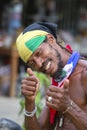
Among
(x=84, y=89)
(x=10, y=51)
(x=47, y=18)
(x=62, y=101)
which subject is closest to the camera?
(x=62, y=101)


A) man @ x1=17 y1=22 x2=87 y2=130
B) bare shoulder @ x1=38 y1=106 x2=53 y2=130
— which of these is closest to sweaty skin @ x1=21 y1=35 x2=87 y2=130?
man @ x1=17 y1=22 x2=87 y2=130

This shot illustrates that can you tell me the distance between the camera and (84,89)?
11.2ft

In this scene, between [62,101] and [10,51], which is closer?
[62,101]

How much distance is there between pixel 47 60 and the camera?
3447mm

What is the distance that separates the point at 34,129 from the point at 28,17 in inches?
276

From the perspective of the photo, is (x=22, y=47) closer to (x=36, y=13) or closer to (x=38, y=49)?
(x=38, y=49)

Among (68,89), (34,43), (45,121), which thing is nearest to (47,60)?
(34,43)

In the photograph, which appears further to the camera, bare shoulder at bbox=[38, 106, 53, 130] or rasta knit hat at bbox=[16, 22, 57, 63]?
bare shoulder at bbox=[38, 106, 53, 130]

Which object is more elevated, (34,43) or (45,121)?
(34,43)

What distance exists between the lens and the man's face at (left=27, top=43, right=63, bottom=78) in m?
3.43

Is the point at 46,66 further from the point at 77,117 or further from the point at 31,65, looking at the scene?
the point at 77,117

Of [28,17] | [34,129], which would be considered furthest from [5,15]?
[34,129]

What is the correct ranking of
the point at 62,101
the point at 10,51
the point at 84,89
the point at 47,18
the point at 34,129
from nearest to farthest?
the point at 62,101 → the point at 84,89 → the point at 34,129 → the point at 10,51 → the point at 47,18

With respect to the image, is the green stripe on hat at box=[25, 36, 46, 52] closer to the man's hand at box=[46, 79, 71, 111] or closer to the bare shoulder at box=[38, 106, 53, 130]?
the man's hand at box=[46, 79, 71, 111]
